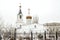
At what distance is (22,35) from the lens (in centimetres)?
316

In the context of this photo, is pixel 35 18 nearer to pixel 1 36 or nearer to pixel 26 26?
pixel 26 26

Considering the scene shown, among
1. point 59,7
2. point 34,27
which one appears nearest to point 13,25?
point 34,27

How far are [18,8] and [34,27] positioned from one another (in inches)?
19.3

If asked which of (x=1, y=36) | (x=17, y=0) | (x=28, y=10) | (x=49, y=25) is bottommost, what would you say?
(x=1, y=36)

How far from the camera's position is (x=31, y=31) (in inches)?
125

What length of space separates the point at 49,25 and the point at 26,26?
440 millimetres

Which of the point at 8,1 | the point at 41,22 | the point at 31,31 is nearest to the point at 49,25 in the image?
the point at 41,22

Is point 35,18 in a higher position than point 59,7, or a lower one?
lower

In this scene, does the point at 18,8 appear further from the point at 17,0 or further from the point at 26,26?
the point at 26,26

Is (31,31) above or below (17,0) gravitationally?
below

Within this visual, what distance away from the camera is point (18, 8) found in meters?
3.27

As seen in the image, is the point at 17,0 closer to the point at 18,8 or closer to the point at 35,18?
the point at 18,8

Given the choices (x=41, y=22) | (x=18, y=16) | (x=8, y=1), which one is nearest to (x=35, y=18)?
(x=41, y=22)

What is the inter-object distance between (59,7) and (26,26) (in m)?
0.76
